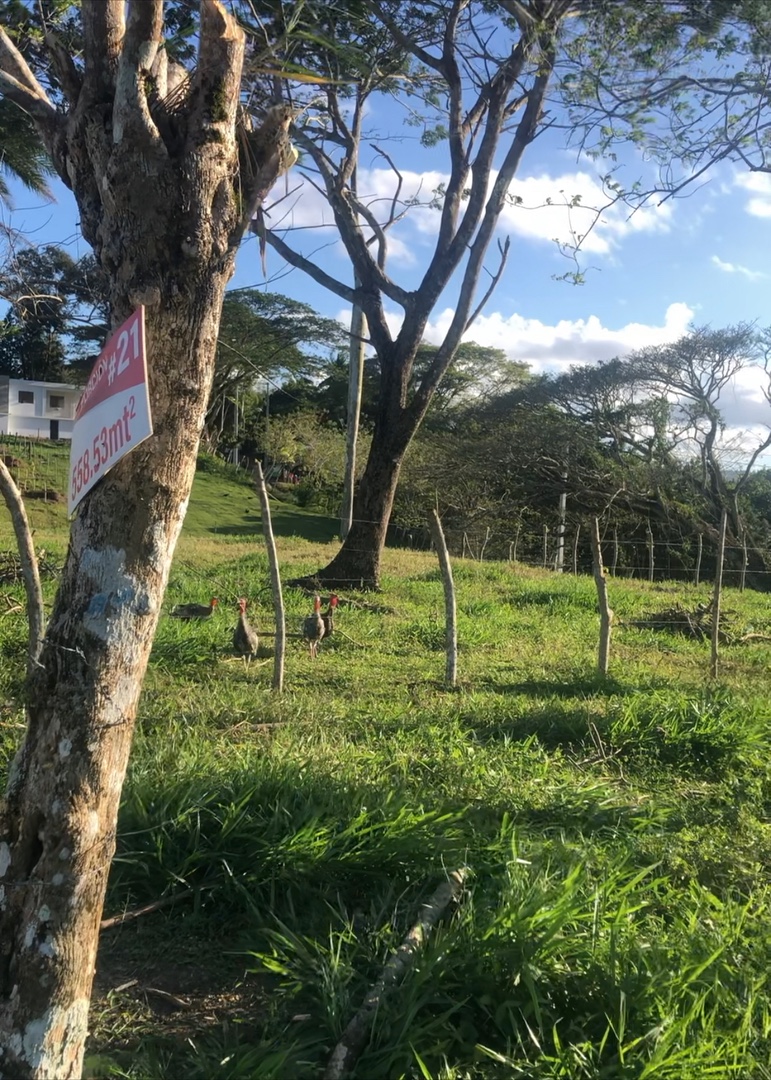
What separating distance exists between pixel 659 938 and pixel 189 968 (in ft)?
5.02

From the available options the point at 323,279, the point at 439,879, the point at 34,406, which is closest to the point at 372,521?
the point at 323,279

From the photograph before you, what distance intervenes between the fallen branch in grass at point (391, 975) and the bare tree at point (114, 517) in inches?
25.3

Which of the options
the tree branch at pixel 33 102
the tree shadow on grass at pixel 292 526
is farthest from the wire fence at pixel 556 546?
the tree branch at pixel 33 102

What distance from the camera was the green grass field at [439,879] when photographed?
89.7 inches

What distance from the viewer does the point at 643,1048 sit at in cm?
221

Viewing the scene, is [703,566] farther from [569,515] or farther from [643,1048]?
[643,1048]

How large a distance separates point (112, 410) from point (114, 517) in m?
0.23

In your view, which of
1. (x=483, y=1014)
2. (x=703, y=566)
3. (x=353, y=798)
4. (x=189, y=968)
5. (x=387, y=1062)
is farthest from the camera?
(x=703, y=566)

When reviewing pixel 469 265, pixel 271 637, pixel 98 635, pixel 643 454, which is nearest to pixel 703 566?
pixel 643 454

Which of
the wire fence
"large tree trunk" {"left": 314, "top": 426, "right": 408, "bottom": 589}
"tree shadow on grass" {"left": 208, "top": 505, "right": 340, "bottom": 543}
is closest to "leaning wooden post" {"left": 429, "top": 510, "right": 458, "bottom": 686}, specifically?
"large tree trunk" {"left": 314, "top": 426, "right": 408, "bottom": 589}

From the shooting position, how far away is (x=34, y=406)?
36531 mm

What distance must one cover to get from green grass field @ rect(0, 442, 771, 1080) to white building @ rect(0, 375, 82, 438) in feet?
109

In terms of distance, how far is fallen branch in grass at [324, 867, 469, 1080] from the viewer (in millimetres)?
2141

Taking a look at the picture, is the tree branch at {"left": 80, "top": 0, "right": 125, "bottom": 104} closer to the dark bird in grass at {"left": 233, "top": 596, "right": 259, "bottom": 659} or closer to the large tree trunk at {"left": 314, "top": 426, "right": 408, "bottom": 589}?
the dark bird in grass at {"left": 233, "top": 596, "right": 259, "bottom": 659}
